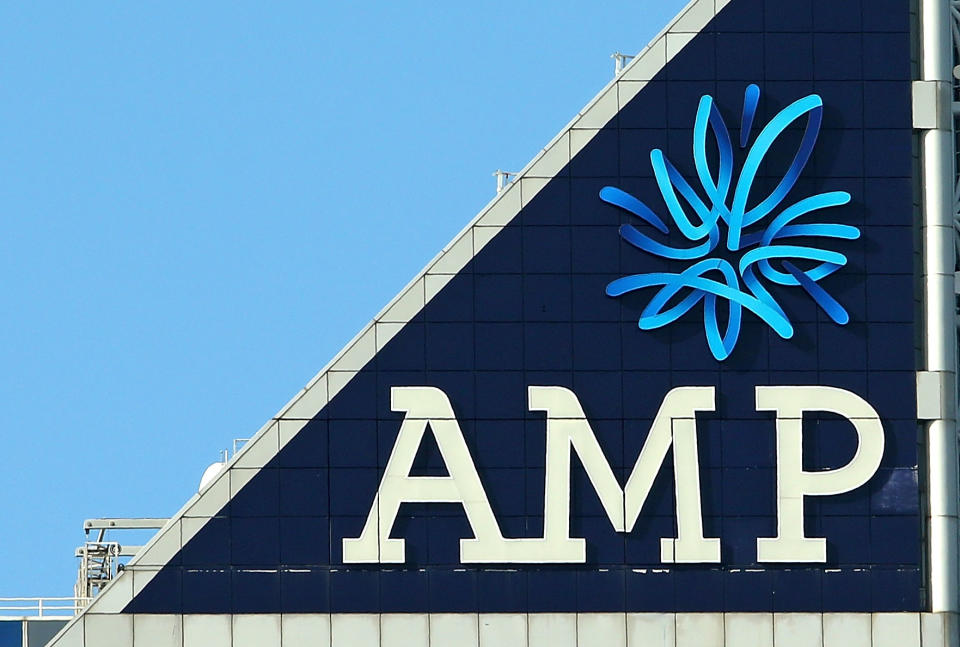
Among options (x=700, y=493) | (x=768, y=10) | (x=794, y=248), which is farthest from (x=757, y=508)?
(x=768, y=10)

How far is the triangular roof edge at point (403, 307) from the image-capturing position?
84562 mm

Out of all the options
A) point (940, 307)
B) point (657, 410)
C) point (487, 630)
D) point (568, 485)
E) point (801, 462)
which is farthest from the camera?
point (940, 307)

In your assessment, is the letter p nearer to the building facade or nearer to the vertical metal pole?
the building facade

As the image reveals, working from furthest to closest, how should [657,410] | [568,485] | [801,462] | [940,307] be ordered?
[940,307]
[657,410]
[801,462]
[568,485]

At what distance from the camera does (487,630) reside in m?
84.1

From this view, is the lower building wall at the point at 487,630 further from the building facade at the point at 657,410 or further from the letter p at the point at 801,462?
the letter p at the point at 801,462

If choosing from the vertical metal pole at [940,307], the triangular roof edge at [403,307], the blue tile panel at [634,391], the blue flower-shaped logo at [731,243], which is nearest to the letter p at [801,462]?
the blue tile panel at [634,391]

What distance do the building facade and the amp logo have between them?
10cm

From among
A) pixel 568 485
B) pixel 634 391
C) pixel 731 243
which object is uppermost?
pixel 731 243

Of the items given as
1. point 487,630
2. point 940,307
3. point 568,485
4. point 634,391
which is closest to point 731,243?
point 634,391

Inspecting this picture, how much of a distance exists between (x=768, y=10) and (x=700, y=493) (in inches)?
648

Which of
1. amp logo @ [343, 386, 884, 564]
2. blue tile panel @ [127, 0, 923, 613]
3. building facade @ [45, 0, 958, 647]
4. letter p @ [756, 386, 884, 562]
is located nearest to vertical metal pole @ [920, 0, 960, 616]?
building facade @ [45, 0, 958, 647]

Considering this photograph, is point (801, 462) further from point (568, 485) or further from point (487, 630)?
point (487, 630)

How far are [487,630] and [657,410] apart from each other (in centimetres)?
918
